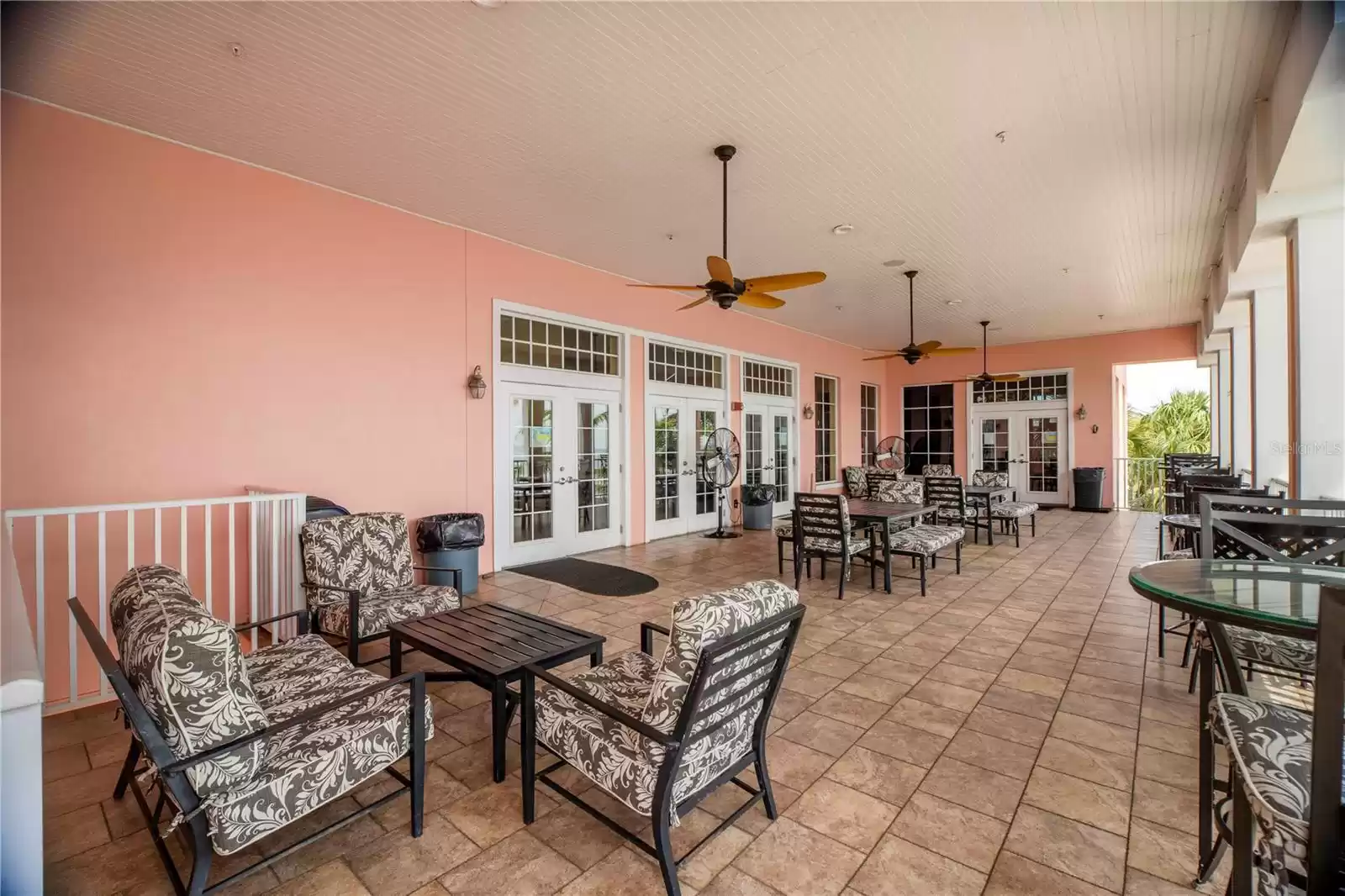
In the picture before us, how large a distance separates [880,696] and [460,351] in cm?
435

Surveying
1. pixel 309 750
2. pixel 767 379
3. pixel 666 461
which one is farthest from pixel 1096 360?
pixel 309 750

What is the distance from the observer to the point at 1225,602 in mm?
1512

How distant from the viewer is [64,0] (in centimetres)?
259

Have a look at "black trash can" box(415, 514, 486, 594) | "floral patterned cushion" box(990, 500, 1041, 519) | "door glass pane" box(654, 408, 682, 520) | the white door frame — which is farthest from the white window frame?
"black trash can" box(415, 514, 486, 594)

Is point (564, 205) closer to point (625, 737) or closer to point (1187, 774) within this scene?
point (625, 737)

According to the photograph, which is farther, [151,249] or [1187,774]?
[151,249]

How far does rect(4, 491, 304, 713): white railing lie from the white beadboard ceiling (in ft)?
7.51

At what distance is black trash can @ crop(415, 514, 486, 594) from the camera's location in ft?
15.5

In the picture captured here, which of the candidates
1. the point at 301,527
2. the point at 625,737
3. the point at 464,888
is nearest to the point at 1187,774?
the point at 625,737

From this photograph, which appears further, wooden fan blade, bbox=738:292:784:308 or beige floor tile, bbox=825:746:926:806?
wooden fan blade, bbox=738:292:784:308

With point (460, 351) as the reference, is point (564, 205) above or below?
above

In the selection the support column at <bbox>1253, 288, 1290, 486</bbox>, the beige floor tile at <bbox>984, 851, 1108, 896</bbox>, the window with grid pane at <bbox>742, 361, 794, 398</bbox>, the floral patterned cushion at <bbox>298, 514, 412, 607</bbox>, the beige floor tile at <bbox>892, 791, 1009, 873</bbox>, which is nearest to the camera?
the beige floor tile at <bbox>984, 851, 1108, 896</bbox>

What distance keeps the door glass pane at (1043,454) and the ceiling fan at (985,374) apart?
1.06 m

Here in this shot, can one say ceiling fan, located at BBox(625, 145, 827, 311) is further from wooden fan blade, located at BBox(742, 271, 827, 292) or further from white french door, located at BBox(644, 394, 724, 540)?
white french door, located at BBox(644, 394, 724, 540)
